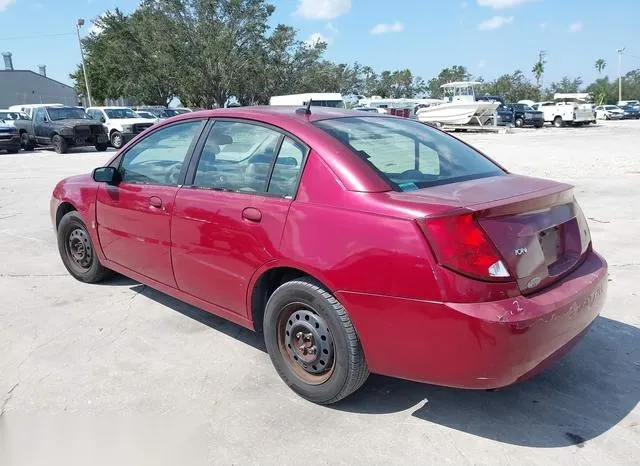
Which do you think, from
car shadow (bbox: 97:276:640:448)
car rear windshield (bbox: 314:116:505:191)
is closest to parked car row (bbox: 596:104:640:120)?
car rear windshield (bbox: 314:116:505:191)

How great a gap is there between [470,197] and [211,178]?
172 cm

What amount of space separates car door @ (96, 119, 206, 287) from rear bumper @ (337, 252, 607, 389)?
5.56 ft

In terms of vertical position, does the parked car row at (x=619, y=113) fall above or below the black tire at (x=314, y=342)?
above

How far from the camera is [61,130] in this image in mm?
21453

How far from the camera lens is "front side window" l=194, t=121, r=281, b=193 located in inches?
131

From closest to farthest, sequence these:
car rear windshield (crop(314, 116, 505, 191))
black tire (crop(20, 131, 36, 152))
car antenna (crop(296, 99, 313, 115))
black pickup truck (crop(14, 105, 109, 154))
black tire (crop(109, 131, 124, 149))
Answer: car rear windshield (crop(314, 116, 505, 191)) < car antenna (crop(296, 99, 313, 115)) < black pickup truck (crop(14, 105, 109, 154)) < black tire (crop(109, 131, 124, 149)) < black tire (crop(20, 131, 36, 152))

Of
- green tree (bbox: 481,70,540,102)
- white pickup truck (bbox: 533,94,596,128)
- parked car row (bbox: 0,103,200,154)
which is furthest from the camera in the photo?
green tree (bbox: 481,70,540,102)

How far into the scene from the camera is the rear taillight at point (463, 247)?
2.46 meters

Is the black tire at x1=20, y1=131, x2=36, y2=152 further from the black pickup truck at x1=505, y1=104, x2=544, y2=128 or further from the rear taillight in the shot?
the black pickup truck at x1=505, y1=104, x2=544, y2=128

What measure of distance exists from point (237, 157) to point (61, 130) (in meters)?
20.6

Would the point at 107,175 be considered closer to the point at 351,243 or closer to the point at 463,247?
the point at 351,243

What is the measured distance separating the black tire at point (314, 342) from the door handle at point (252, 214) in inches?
16.8

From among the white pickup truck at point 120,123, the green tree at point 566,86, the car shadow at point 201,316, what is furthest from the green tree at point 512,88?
the car shadow at point 201,316

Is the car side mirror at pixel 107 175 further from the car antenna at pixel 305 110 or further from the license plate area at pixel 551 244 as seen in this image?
the license plate area at pixel 551 244
